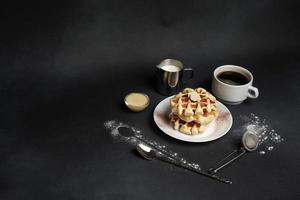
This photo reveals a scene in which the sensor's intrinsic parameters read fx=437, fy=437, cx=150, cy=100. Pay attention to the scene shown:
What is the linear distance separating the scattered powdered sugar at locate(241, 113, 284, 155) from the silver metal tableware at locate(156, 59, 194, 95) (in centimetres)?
23

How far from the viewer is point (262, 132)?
128 cm

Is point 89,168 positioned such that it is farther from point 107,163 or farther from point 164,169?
point 164,169

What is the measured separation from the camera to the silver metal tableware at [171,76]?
135 cm

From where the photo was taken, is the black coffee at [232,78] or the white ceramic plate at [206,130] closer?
the white ceramic plate at [206,130]

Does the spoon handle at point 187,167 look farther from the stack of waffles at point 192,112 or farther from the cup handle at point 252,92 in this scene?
the cup handle at point 252,92

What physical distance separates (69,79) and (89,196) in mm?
520

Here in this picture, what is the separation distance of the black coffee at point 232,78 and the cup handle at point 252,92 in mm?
33

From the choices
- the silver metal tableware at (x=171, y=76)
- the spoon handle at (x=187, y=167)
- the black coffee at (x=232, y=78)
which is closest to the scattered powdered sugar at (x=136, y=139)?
the spoon handle at (x=187, y=167)

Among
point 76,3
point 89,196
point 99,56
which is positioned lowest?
point 89,196

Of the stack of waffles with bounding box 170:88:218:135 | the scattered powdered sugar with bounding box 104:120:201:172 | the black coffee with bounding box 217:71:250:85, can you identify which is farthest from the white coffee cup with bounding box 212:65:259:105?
the scattered powdered sugar with bounding box 104:120:201:172

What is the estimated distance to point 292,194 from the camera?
43.2 inches

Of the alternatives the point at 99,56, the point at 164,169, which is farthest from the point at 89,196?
the point at 99,56

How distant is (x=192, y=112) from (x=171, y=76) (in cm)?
21

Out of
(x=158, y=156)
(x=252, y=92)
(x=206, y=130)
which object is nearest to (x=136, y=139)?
(x=158, y=156)
